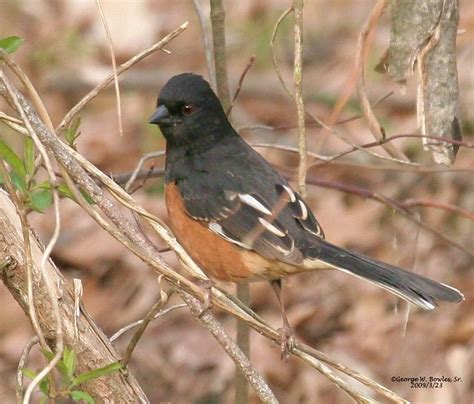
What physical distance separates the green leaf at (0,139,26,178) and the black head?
1.58 m

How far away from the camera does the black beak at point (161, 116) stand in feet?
12.5

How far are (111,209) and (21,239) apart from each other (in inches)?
10.9

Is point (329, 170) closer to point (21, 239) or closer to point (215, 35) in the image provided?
point (215, 35)

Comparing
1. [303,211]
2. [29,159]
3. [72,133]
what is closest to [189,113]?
[303,211]

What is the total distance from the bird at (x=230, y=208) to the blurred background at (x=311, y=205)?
18 centimetres

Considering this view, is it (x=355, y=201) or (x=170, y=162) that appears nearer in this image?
(x=170, y=162)

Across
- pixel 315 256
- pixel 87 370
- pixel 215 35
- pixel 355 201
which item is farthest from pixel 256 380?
pixel 355 201

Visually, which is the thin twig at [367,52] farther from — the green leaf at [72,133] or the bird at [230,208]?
the green leaf at [72,133]

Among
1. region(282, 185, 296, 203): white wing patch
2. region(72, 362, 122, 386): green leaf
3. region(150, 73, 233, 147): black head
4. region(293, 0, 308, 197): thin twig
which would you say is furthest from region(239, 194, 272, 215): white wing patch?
region(72, 362, 122, 386): green leaf

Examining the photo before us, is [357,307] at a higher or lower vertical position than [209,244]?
lower

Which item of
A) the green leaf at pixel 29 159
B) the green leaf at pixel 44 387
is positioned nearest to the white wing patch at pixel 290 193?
the green leaf at pixel 29 159

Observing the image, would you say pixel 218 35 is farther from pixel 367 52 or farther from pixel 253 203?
pixel 367 52

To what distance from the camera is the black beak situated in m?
3.80

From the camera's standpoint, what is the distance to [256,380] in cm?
224
